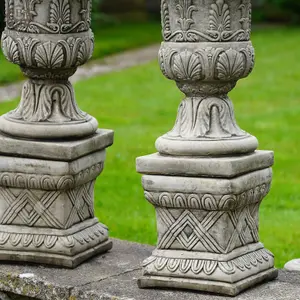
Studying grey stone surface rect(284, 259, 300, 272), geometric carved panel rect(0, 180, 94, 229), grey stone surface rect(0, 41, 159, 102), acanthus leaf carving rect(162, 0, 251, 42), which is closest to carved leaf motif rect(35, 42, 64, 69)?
geometric carved panel rect(0, 180, 94, 229)

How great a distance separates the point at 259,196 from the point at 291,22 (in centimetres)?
2309

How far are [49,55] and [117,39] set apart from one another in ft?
62.4

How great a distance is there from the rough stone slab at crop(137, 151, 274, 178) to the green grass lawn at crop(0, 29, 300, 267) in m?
2.05

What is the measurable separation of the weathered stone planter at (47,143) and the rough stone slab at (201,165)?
2.08 feet

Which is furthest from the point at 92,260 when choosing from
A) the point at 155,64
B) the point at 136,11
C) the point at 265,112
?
the point at 136,11

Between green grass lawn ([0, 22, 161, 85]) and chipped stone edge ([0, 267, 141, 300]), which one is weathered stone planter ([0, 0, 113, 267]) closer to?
chipped stone edge ([0, 267, 141, 300])

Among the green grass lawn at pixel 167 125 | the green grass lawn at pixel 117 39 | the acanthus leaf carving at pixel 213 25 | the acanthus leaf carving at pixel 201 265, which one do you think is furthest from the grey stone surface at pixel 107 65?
the acanthus leaf carving at pixel 213 25

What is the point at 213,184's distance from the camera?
5488 millimetres

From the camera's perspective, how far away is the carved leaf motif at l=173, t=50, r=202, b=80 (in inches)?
217

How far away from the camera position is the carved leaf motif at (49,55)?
20.1 ft

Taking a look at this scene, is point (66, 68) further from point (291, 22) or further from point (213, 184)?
point (291, 22)

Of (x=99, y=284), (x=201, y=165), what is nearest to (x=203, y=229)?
(x=201, y=165)

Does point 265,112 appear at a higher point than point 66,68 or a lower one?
lower

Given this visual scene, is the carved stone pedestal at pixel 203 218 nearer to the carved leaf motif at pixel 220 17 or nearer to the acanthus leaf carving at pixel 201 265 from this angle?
the acanthus leaf carving at pixel 201 265
